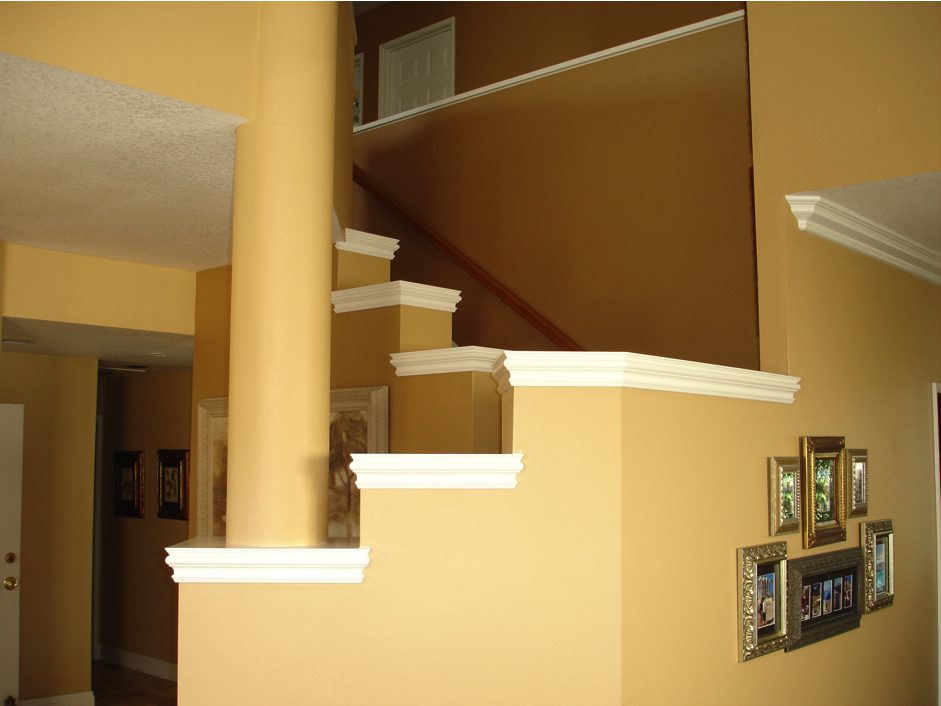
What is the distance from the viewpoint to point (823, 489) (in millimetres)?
3936

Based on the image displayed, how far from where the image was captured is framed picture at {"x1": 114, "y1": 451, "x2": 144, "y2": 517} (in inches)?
313

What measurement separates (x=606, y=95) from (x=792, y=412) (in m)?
2.59

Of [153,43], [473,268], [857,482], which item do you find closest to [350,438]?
[473,268]

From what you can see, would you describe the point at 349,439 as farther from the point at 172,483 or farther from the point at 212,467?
the point at 172,483

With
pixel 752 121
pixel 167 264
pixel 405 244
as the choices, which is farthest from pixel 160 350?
pixel 752 121

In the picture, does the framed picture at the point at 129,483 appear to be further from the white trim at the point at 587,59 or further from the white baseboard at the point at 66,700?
the white trim at the point at 587,59

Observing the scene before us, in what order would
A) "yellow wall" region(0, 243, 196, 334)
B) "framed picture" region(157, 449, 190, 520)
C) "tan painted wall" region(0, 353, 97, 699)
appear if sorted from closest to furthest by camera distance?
"yellow wall" region(0, 243, 196, 334)
"tan painted wall" region(0, 353, 97, 699)
"framed picture" region(157, 449, 190, 520)

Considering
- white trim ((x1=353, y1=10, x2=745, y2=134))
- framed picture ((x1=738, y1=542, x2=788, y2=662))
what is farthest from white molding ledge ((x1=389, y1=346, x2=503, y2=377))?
white trim ((x1=353, y1=10, x2=745, y2=134))

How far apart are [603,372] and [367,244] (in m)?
2.06

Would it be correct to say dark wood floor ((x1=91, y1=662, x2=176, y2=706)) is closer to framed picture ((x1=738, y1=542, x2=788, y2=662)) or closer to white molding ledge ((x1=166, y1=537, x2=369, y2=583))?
white molding ledge ((x1=166, y1=537, x2=369, y2=583))

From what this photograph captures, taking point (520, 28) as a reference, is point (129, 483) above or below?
below

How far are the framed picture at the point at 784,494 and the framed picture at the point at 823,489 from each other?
82 mm

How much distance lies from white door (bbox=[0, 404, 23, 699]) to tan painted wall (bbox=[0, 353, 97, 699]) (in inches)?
15.1

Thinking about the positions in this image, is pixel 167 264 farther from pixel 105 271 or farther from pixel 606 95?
pixel 606 95
